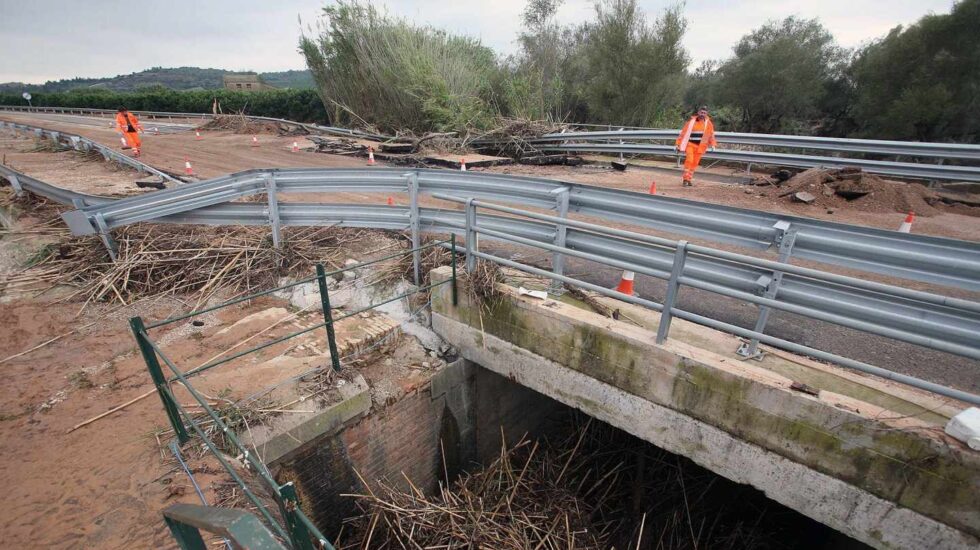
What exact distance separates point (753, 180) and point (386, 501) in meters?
10.3

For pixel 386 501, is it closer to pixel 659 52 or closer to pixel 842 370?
pixel 842 370

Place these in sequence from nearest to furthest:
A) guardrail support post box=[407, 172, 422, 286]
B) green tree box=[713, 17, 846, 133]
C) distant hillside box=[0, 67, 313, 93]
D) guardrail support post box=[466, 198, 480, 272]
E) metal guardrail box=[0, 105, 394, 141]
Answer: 1. guardrail support post box=[466, 198, 480, 272]
2. guardrail support post box=[407, 172, 422, 286]
3. metal guardrail box=[0, 105, 394, 141]
4. green tree box=[713, 17, 846, 133]
5. distant hillside box=[0, 67, 313, 93]

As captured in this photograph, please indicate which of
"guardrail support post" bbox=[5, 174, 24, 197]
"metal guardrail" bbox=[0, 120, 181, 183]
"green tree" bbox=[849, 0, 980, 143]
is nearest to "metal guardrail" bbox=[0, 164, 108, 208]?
"guardrail support post" bbox=[5, 174, 24, 197]

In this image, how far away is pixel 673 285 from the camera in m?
3.43

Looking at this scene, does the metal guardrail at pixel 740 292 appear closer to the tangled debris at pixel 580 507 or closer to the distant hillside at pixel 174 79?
the tangled debris at pixel 580 507

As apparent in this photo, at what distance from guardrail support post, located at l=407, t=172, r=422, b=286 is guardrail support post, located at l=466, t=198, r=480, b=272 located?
27.3 inches

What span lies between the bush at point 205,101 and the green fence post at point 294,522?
37.5m

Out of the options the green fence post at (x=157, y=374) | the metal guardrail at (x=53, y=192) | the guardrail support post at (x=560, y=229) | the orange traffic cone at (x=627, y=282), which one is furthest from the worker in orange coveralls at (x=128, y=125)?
the orange traffic cone at (x=627, y=282)

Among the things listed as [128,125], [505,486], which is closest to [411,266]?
[505,486]

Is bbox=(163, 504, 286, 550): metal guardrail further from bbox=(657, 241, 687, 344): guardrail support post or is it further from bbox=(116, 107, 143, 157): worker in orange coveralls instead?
bbox=(116, 107, 143, 157): worker in orange coveralls

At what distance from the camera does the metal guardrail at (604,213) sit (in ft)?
10.2

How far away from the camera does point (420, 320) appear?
558cm

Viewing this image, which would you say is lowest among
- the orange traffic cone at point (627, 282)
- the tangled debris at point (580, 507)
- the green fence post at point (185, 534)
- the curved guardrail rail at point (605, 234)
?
the tangled debris at point (580, 507)

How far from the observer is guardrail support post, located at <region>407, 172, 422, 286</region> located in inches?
210
